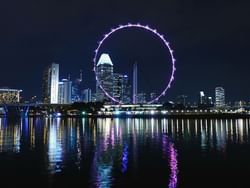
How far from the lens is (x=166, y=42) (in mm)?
63031

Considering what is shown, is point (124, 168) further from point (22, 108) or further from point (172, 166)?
point (22, 108)

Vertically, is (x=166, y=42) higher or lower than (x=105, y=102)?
higher

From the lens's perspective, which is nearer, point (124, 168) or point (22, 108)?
point (124, 168)

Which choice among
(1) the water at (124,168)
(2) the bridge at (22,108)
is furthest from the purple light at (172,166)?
(2) the bridge at (22,108)

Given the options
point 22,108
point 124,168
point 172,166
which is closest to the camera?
point 124,168

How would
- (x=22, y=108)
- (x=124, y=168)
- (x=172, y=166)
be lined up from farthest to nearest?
(x=22, y=108) → (x=172, y=166) → (x=124, y=168)

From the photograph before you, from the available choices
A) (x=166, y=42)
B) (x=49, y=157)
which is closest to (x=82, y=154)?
(x=49, y=157)

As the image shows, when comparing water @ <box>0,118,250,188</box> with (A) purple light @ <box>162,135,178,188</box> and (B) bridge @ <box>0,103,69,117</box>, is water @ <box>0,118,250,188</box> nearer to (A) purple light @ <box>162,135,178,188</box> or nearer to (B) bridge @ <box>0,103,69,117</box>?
(A) purple light @ <box>162,135,178,188</box>

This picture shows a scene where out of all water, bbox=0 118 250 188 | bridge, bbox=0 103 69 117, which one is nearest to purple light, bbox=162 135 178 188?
water, bbox=0 118 250 188

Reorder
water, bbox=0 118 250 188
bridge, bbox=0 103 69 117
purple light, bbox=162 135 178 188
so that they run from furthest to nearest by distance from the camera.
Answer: bridge, bbox=0 103 69 117 → water, bbox=0 118 250 188 → purple light, bbox=162 135 178 188

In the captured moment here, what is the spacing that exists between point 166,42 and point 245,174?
52661 millimetres

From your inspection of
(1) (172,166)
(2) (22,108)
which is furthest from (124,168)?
(2) (22,108)

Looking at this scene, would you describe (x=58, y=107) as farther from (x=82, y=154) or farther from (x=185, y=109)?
(x=82, y=154)

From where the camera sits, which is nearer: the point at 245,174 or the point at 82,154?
the point at 245,174
